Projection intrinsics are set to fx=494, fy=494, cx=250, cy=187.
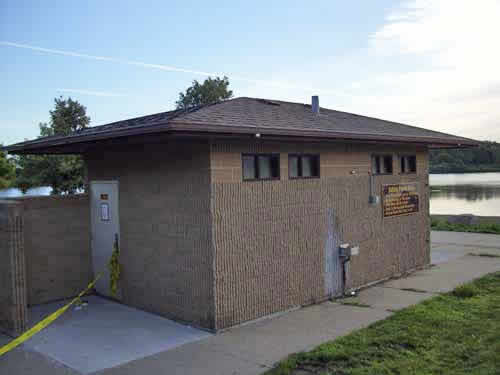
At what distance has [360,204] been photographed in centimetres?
1070

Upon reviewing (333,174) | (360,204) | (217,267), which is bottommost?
(217,267)

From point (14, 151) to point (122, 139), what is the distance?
3560 millimetres

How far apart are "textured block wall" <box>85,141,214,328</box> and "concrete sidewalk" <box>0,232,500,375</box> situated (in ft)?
2.97

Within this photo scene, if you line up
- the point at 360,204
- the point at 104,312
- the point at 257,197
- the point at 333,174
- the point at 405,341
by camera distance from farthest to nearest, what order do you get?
the point at 360,204 < the point at 333,174 < the point at 104,312 < the point at 257,197 < the point at 405,341

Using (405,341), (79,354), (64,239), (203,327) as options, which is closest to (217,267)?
(203,327)

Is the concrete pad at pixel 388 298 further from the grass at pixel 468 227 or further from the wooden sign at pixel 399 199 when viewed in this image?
the grass at pixel 468 227

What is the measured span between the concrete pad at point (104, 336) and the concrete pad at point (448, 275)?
17.3 ft

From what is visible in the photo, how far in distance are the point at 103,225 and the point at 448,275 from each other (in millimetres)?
8007

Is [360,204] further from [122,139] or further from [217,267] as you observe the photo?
[122,139]

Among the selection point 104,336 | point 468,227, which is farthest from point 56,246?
point 468,227

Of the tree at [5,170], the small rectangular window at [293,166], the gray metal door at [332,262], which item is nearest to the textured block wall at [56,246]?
the small rectangular window at [293,166]

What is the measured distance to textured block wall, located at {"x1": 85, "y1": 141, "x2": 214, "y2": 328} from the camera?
310 inches

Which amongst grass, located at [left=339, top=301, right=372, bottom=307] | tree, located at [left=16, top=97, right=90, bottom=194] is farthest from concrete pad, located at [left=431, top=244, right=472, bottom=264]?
tree, located at [left=16, top=97, right=90, bottom=194]

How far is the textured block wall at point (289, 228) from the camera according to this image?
7.93 m
